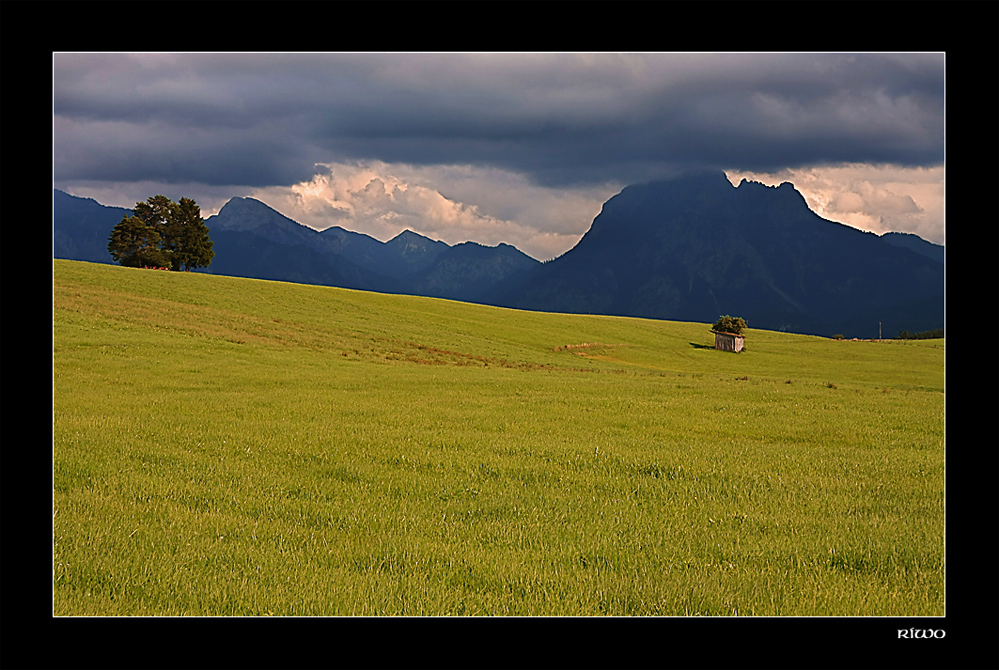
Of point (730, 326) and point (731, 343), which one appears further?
point (730, 326)

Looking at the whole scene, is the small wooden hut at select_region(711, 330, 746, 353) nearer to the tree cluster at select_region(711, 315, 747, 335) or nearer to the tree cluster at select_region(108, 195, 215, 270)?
the tree cluster at select_region(711, 315, 747, 335)

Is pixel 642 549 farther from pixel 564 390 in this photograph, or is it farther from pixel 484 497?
pixel 564 390

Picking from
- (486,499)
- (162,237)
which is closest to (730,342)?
(486,499)

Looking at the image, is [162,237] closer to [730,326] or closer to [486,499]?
[730,326]

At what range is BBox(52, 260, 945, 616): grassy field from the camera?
5.84 metres

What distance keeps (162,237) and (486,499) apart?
105505 millimetres

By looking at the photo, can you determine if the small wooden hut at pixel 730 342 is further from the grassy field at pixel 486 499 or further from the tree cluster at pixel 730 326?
the grassy field at pixel 486 499

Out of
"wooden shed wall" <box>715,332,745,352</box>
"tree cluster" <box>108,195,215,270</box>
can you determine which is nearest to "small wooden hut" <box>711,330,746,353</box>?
"wooden shed wall" <box>715,332,745,352</box>

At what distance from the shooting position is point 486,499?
915cm

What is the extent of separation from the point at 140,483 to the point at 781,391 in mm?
23959

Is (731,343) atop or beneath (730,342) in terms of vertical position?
beneath

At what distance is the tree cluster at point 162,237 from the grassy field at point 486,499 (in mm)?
80197
